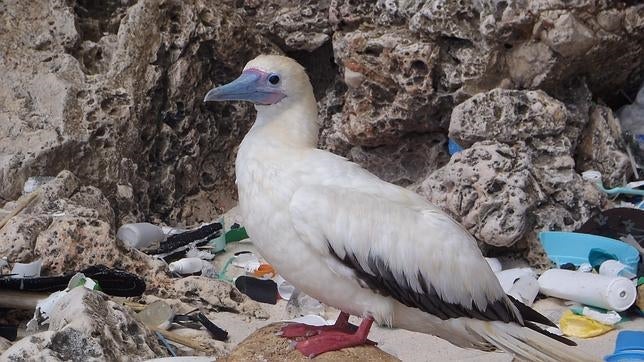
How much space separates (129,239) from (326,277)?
287 cm

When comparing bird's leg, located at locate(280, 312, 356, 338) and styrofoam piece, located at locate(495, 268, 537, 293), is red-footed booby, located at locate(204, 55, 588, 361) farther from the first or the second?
styrofoam piece, located at locate(495, 268, 537, 293)

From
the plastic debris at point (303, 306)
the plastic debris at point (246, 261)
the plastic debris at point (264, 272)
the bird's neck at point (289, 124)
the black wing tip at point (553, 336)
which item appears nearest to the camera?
the black wing tip at point (553, 336)

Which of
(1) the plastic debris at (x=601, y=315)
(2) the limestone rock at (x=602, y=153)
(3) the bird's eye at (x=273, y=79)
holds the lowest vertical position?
(1) the plastic debris at (x=601, y=315)

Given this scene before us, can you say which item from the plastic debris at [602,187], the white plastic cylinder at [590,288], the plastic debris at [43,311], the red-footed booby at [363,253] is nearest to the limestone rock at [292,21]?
the plastic debris at [602,187]

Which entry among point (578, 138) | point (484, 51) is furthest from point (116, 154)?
point (578, 138)

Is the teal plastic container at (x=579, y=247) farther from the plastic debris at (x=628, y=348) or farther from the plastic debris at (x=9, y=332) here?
the plastic debris at (x=9, y=332)

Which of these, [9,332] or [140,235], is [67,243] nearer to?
[9,332]

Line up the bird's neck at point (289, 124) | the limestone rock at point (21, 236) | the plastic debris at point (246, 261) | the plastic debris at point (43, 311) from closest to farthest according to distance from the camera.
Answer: the bird's neck at point (289, 124) < the plastic debris at point (43, 311) < the limestone rock at point (21, 236) < the plastic debris at point (246, 261)

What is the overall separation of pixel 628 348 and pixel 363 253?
5.47 feet

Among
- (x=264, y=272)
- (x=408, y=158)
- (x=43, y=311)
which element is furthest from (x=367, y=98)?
(x=43, y=311)

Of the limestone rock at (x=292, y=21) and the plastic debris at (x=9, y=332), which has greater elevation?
the limestone rock at (x=292, y=21)

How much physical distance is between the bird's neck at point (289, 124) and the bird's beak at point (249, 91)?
42 millimetres

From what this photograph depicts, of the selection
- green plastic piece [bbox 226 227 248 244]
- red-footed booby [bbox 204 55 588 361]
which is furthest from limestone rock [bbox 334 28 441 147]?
red-footed booby [bbox 204 55 588 361]

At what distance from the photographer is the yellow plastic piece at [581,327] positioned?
440 centimetres
